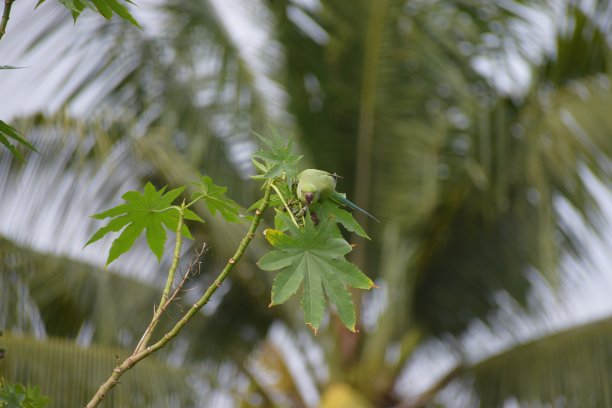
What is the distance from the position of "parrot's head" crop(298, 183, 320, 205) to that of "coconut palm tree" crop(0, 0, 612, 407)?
3164 mm

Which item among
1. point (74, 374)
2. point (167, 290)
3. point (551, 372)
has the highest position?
point (167, 290)

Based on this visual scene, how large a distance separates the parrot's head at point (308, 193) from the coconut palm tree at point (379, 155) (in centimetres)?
316

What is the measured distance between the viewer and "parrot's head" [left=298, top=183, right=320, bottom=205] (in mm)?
1307

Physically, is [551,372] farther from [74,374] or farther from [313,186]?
[313,186]

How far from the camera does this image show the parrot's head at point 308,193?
51.4 inches

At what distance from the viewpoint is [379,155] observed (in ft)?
16.6

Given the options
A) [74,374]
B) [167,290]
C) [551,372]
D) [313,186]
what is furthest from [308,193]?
[551,372]

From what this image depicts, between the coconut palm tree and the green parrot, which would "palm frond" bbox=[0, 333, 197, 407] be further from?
the green parrot

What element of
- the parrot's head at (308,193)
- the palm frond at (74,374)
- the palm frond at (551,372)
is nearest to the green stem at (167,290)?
the parrot's head at (308,193)

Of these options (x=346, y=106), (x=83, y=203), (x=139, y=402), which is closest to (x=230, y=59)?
(x=346, y=106)

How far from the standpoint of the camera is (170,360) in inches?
194

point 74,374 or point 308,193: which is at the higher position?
point 308,193

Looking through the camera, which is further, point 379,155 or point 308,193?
point 379,155

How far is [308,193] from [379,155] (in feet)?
12.4
